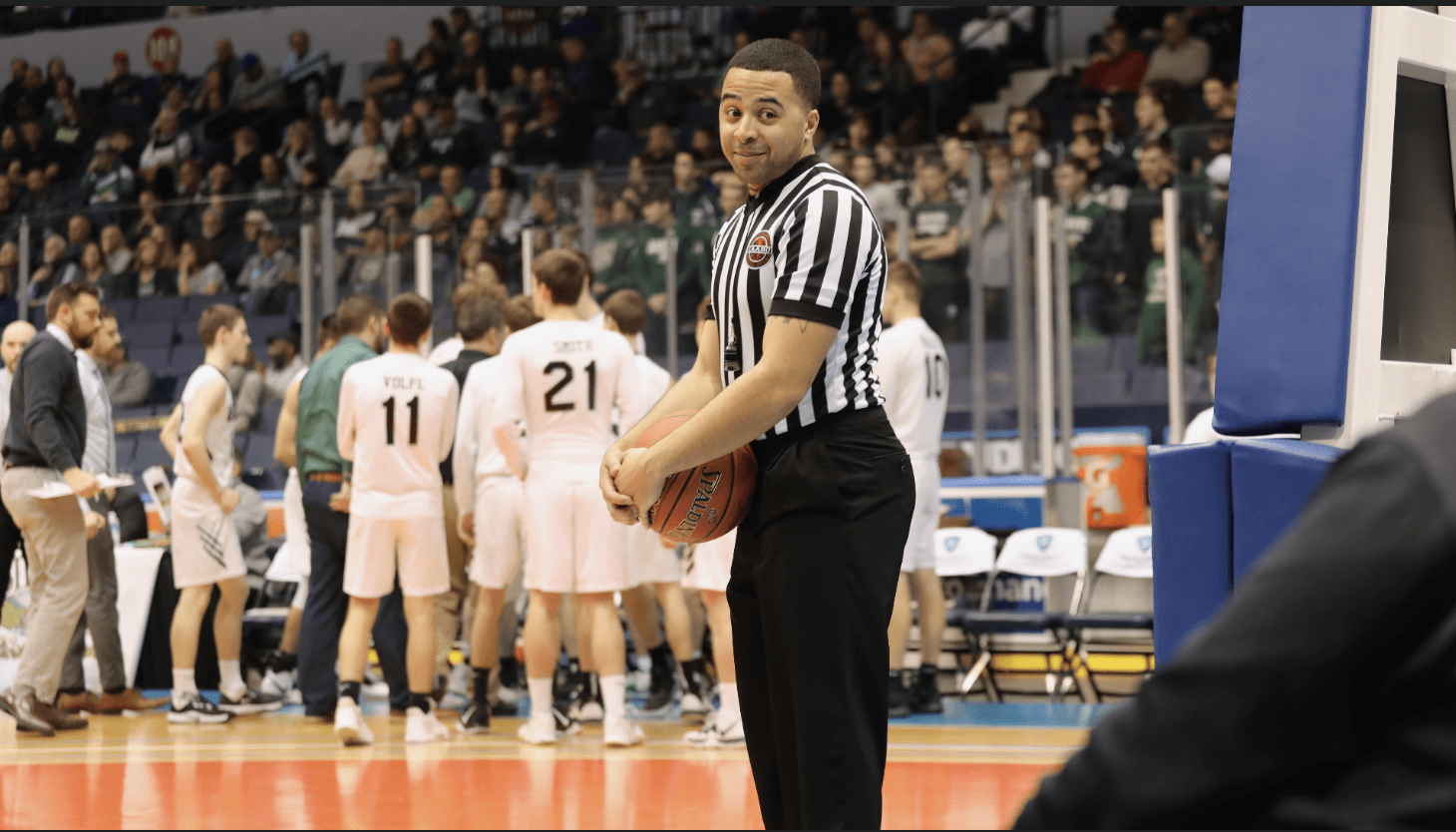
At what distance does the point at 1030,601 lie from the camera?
9.11 meters

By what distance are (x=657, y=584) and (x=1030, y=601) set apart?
2983 millimetres

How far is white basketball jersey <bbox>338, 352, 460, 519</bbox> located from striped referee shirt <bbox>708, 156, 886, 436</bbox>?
4.65m

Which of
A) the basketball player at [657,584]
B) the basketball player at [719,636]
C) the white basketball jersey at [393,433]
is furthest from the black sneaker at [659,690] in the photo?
the white basketball jersey at [393,433]

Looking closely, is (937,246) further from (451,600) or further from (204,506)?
(204,506)

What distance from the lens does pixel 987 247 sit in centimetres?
949

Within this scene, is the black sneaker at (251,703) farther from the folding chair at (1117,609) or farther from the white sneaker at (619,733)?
the folding chair at (1117,609)

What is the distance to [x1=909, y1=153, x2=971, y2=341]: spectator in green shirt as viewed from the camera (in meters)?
9.39

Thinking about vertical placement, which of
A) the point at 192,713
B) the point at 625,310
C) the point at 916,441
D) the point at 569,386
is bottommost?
the point at 192,713

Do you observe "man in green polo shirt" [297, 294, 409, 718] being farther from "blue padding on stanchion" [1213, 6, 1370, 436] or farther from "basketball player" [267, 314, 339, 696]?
"blue padding on stanchion" [1213, 6, 1370, 436]

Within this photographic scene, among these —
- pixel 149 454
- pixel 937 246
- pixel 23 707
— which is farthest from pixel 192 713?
pixel 937 246

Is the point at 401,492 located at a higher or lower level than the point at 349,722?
higher

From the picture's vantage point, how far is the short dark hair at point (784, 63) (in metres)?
2.71

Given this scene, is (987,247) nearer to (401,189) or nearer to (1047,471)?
(1047,471)

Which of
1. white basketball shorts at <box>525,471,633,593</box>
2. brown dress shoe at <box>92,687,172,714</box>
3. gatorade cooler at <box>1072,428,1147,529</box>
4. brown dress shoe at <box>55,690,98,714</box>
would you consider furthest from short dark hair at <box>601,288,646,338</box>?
brown dress shoe at <box>55,690,98,714</box>
